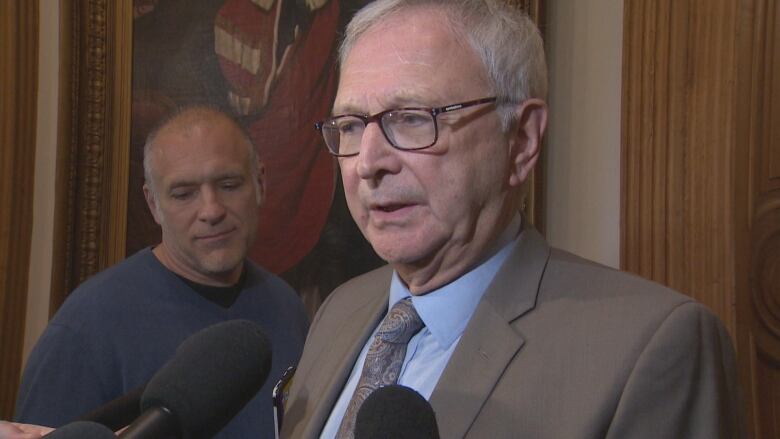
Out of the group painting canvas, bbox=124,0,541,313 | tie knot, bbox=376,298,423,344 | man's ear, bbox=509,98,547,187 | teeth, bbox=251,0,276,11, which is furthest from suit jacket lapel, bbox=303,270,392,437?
teeth, bbox=251,0,276,11

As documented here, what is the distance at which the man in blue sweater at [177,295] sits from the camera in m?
1.83

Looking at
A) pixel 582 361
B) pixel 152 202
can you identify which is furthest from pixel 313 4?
pixel 582 361

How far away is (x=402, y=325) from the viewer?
4.52 feet

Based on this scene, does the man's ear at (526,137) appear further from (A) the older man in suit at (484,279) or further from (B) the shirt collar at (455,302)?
(B) the shirt collar at (455,302)

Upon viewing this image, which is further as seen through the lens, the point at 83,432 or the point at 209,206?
the point at 209,206

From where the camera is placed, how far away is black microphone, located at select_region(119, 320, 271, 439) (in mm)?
840

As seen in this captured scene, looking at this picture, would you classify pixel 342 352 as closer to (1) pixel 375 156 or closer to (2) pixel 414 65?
(1) pixel 375 156

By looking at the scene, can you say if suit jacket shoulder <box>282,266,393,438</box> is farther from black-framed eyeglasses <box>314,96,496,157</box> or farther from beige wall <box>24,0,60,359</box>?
beige wall <box>24,0,60,359</box>

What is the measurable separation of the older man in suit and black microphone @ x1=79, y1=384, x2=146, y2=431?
33 centimetres

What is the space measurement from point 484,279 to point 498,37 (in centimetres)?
41

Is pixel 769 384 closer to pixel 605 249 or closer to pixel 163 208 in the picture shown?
pixel 605 249

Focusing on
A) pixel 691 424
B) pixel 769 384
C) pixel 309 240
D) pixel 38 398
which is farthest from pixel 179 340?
pixel 769 384

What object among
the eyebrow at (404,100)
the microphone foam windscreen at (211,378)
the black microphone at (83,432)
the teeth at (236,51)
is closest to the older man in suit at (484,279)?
the eyebrow at (404,100)

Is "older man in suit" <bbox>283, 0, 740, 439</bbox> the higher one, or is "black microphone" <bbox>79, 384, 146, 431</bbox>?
"older man in suit" <bbox>283, 0, 740, 439</bbox>
